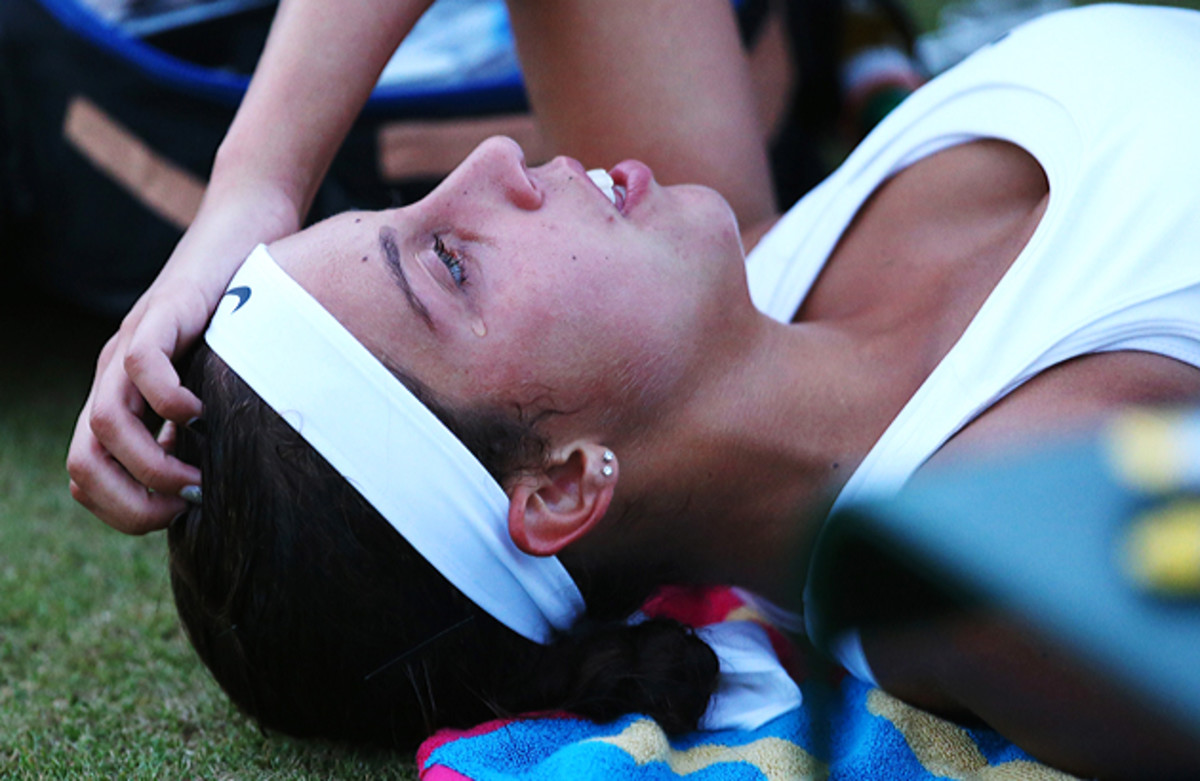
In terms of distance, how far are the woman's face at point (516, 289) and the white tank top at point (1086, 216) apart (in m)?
0.26

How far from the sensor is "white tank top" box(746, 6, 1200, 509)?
102 cm

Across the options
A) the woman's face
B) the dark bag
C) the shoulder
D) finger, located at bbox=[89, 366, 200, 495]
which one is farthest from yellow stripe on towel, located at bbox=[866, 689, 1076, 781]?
the dark bag

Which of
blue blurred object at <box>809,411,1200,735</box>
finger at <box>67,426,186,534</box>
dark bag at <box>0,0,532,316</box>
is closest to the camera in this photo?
blue blurred object at <box>809,411,1200,735</box>

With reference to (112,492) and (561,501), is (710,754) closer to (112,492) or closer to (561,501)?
(561,501)

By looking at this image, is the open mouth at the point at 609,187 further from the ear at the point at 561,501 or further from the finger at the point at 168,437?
the finger at the point at 168,437

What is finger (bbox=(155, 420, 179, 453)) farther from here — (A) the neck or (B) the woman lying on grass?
(A) the neck

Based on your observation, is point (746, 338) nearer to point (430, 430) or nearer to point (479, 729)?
point (430, 430)

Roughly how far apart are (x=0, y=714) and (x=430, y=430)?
2.11 feet

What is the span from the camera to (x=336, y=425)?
106 centimetres

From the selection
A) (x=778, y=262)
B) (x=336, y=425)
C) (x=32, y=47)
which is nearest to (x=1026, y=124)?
(x=778, y=262)

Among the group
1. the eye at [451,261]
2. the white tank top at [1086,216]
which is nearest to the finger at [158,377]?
the eye at [451,261]

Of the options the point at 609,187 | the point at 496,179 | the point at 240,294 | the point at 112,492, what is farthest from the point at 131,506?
the point at 609,187

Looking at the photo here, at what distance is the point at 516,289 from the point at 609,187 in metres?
0.25

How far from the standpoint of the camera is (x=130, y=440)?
1.06 m
